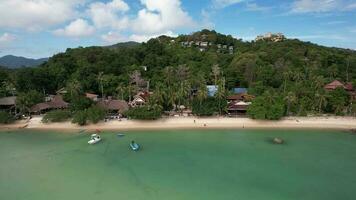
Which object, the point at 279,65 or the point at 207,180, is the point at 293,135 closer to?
the point at 207,180

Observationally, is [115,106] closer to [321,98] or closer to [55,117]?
[55,117]

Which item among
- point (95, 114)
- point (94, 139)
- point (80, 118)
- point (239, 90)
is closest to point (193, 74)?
point (239, 90)

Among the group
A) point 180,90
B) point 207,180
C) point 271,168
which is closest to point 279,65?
point 180,90

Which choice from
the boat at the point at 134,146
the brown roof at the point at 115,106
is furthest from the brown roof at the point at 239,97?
the boat at the point at 134,146

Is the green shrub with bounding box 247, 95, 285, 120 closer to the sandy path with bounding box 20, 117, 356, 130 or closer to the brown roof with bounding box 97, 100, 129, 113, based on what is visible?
the sandy path with bounding box 20, 117, 356, 130

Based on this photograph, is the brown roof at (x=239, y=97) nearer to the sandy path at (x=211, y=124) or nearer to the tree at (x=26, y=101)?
the sandy path at (x=211, y=124)

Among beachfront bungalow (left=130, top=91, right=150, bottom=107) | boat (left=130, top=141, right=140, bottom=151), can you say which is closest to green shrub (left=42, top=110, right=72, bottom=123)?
beachfront bungalow (left=130, top=91, right=150, bottom=107)
